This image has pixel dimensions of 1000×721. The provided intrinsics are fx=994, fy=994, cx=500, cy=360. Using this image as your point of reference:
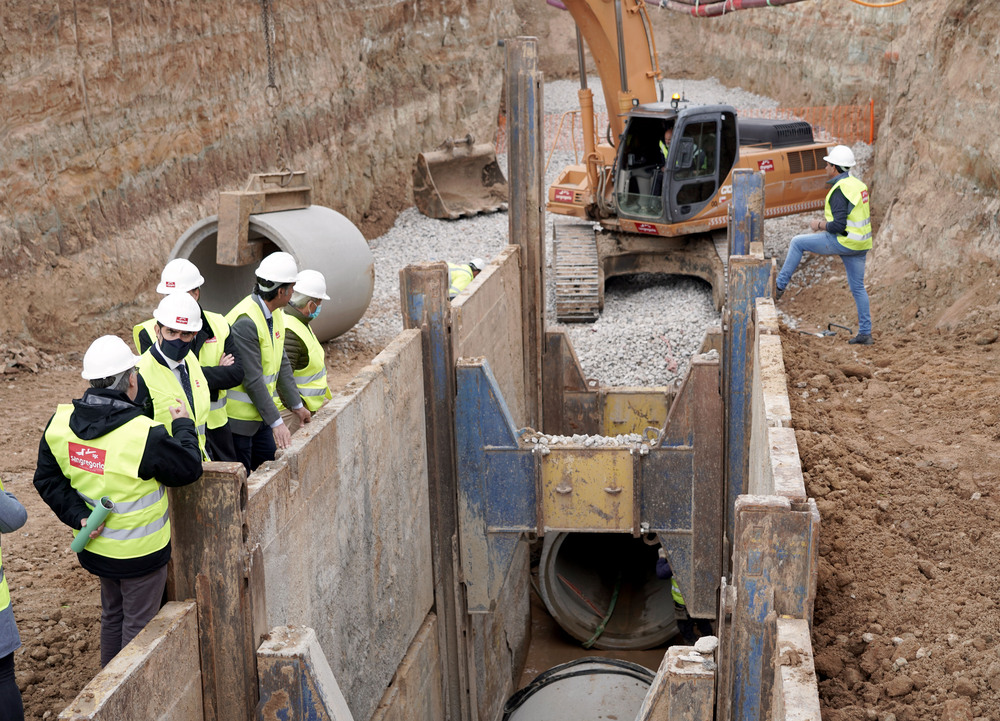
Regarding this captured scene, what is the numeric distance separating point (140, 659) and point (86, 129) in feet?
29.8

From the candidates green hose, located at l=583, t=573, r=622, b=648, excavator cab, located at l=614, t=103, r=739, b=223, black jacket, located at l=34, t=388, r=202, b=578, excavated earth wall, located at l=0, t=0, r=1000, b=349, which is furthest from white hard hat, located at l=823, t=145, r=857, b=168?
black jacket, located at l=34, t=388, r=202, b=578

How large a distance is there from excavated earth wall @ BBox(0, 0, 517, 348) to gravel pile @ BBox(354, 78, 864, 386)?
120 centimetres

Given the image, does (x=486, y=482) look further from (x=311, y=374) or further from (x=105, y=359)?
(x=105, y=359)

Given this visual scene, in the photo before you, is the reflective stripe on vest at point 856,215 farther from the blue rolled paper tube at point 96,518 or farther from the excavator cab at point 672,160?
the blue rolled paper tube at point 96,518

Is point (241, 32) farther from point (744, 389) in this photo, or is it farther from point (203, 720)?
point (203, 720)

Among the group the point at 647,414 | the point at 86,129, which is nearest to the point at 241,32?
the point at 86,129

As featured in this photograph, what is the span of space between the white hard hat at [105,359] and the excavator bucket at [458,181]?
1436cm

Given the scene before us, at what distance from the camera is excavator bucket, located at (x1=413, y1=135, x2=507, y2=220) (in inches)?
728

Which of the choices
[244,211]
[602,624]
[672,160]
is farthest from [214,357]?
[672,160]

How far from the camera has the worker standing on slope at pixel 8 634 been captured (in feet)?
12.8

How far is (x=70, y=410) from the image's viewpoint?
412cm

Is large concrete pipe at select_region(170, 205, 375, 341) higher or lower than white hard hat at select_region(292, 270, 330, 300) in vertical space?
lower

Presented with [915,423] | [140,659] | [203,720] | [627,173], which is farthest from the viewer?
[627,173]

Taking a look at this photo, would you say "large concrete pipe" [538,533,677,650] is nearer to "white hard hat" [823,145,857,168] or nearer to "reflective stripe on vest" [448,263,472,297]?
"reflective stripe on vest" [448,263,472,297]
